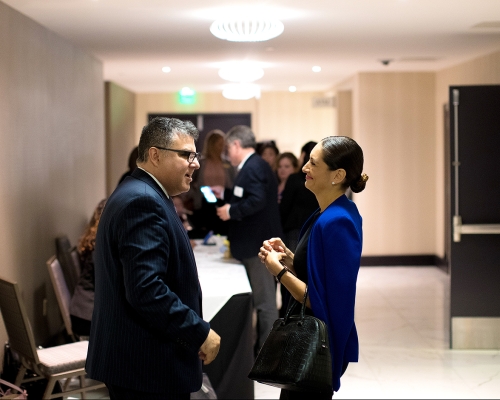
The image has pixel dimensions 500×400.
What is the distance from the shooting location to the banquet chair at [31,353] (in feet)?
12.6

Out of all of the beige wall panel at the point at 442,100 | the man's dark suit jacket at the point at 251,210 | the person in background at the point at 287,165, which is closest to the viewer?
the man's dark suit jacket at the point at 251,210

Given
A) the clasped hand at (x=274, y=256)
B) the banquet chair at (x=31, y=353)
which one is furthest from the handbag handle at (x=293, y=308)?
the banquet chair at (x=31, y=353)

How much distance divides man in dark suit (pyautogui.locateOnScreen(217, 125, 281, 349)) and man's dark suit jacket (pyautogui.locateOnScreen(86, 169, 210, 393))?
115 inches

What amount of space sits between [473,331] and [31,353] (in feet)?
12.4

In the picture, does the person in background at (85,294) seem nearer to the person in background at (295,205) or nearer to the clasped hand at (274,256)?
the person in background at (295,205)

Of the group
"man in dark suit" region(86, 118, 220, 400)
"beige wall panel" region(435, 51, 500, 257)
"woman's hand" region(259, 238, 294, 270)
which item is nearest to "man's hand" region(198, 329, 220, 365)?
"man in dark suit" region(86, 118, 220, 400)

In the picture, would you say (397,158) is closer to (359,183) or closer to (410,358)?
(410,358)

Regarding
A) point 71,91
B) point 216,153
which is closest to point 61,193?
point 71,91

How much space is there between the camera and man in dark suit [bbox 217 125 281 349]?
5.47m

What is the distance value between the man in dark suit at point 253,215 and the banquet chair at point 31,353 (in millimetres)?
1623

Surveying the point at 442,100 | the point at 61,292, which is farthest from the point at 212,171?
the point at 61,292

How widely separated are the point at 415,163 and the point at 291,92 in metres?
4.79

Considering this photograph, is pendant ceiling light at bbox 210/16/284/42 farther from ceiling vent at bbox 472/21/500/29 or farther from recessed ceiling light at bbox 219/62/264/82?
recessed ceiling light at bbox 219/62/264/82

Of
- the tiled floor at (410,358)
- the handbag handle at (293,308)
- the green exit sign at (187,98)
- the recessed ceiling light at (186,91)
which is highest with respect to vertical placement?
the recessed ceiling light at (186,91)
